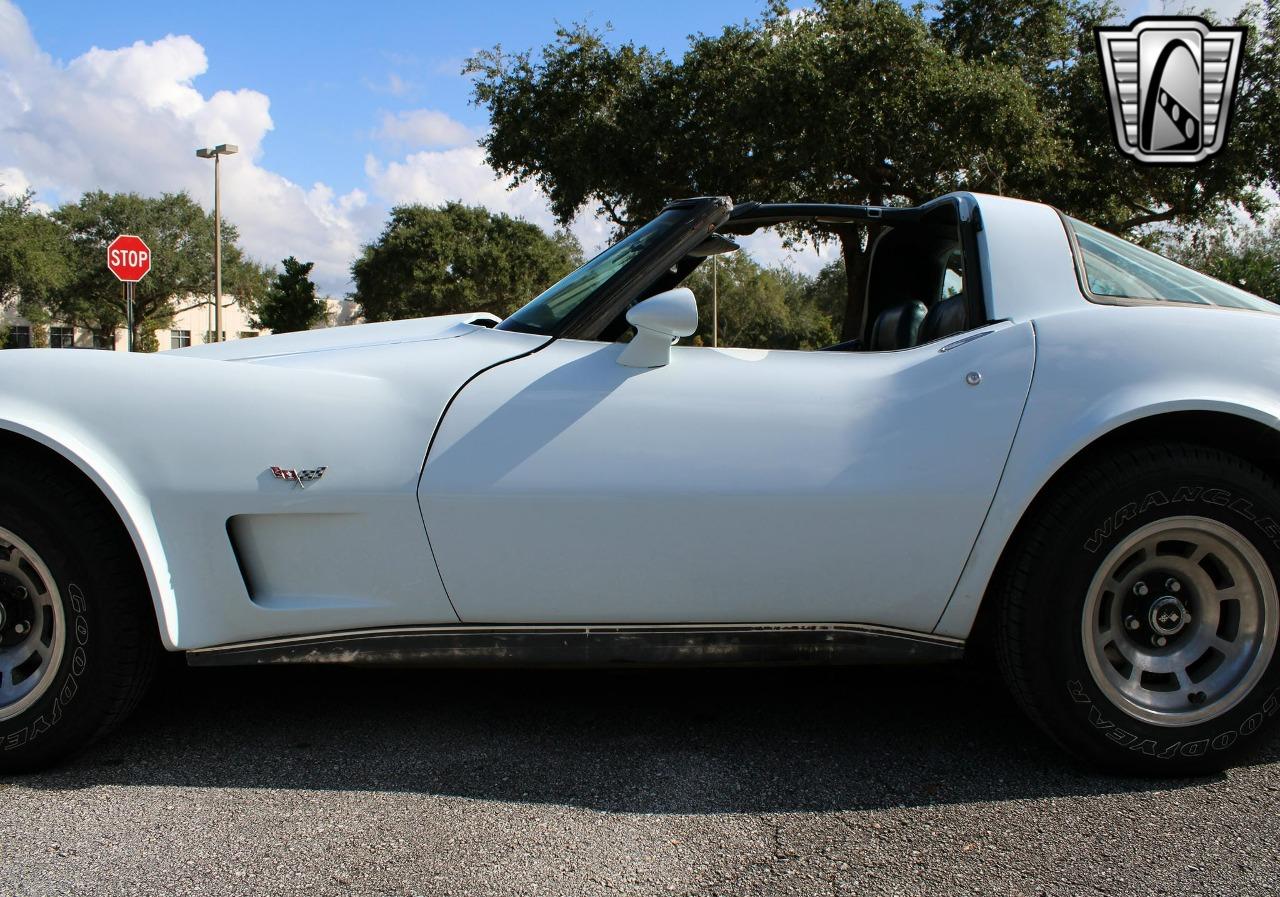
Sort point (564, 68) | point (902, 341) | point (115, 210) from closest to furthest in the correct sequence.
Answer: point (902, 341) → point (564, 68) → point (115, 210)

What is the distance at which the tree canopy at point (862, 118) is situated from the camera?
48.2 feet

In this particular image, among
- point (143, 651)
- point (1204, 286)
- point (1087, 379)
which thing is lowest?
point (143, 651)

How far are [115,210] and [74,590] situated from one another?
47879 millimetres

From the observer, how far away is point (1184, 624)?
233cm

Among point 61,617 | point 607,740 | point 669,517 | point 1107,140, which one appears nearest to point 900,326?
point 669,517

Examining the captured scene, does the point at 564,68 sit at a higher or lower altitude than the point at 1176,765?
higher

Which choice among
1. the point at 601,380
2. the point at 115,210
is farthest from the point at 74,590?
Result: the point at 115,210

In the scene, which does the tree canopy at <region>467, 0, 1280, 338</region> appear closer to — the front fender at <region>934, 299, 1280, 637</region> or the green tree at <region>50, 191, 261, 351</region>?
the front fender at <region>934, 299, 1280, 637</region>

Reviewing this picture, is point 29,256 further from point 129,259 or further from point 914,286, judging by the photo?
point 914,286

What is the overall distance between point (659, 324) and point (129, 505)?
1.27 m

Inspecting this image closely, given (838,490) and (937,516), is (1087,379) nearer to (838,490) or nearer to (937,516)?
(937,516)

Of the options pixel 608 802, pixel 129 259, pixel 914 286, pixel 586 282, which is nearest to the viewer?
pixel 608 802

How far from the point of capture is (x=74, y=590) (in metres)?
2.21

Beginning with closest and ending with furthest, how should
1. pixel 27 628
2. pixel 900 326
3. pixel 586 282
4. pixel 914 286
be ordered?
pixel 27 628, pixel 586 282, pixel 900 326, pixel 914 286
